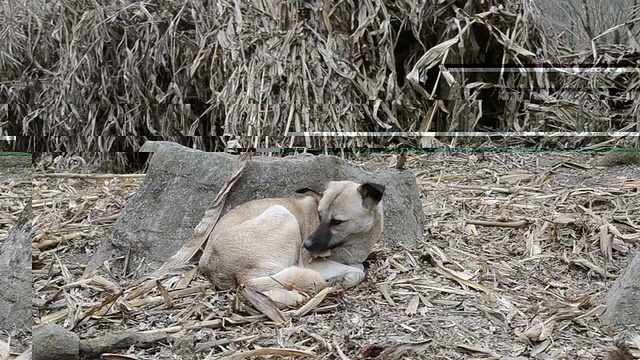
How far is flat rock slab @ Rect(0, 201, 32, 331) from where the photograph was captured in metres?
A: 1.59

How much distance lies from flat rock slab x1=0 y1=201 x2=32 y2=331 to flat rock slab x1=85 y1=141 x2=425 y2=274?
10.9 inches

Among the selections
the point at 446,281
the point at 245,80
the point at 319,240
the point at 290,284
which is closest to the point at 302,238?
the point at 319,240

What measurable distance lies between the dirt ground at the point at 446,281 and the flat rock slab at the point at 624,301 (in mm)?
26

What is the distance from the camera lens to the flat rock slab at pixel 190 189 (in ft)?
6.52

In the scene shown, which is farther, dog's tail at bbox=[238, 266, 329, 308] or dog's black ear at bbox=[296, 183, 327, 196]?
dog's black ear at bbox=[296, 183, 327, 196]

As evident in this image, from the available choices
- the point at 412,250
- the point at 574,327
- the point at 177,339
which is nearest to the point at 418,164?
the point at 412,250

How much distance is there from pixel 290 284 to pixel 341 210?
1.67ft

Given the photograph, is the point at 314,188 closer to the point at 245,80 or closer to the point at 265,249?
the point at 265,249

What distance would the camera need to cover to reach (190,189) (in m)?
2.15

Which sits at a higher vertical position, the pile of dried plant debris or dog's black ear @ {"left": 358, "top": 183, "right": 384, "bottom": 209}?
the pile of dried plant debris

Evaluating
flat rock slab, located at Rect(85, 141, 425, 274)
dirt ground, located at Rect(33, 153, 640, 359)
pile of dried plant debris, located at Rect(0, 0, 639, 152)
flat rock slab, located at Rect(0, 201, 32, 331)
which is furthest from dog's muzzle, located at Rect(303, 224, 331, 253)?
flat rock slab, located at Rect(0, 201, 32, 331)

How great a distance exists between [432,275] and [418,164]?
1.11 ft

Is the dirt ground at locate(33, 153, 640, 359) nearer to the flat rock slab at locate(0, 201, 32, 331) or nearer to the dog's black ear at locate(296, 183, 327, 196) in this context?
the flat rock slab at locate(0, 201, 32, 331)

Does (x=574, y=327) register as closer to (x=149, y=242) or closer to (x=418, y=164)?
(x=418, y=164)
